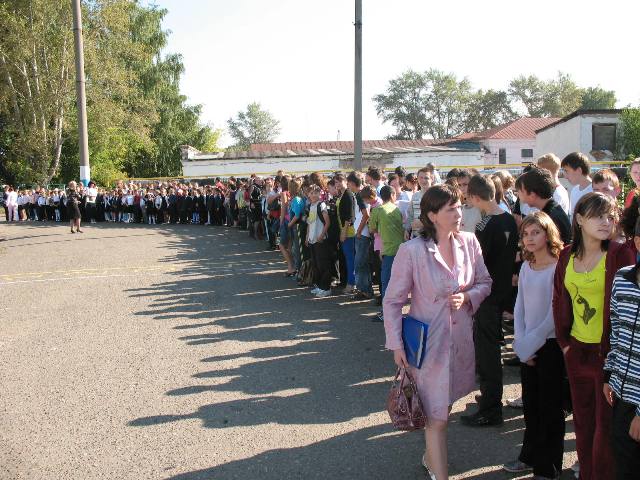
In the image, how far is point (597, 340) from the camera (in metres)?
3.59

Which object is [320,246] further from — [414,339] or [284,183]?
[414,339]

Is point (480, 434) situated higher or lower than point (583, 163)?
lower

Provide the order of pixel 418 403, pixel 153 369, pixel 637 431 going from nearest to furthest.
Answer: pixel 637 431, pixel 418 403, pixel 153 369

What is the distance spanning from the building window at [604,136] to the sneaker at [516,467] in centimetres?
3542

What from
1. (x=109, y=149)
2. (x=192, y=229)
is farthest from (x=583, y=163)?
(x=109, y=149)

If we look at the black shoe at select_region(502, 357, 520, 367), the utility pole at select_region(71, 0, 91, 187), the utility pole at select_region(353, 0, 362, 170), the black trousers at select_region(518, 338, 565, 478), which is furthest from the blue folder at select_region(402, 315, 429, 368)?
the utility pole at select_region(71, 0, 91, 187)

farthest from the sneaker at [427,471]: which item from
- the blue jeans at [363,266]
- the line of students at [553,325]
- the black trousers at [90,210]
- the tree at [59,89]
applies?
the tree at [59,89]

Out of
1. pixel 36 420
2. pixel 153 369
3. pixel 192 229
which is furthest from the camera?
pixel 192 229

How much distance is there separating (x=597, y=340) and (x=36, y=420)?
4.42 m

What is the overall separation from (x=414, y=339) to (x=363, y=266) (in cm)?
596

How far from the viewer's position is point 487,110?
3910 inches

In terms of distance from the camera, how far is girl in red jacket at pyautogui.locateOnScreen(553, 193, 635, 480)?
338cm

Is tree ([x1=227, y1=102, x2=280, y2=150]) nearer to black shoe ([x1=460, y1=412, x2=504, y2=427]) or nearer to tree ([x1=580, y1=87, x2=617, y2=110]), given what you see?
tree ([x1=580, y1=87, x2=617, y2=110])

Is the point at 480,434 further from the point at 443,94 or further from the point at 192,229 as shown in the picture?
the point at 443,94
